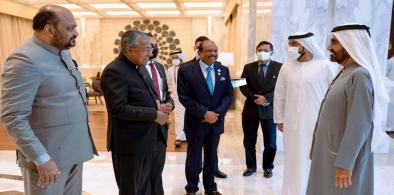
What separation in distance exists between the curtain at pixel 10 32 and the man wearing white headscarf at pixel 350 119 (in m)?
9.46

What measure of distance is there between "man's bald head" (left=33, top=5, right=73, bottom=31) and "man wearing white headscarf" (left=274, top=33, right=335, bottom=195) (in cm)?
196

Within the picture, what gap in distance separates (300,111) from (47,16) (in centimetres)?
210

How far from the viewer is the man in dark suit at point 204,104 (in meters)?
2.91

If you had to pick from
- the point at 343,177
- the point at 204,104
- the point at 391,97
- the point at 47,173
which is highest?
the point at 204,104

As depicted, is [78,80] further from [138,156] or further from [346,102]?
[346,102]

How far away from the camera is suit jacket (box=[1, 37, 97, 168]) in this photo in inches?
58.5

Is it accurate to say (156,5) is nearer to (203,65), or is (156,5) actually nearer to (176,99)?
(176,99)

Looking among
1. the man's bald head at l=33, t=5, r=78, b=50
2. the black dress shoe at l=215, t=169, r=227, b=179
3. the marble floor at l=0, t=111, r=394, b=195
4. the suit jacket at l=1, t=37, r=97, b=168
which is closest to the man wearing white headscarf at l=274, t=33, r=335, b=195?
the marble floor at l=0, t=111, r=394, b=195

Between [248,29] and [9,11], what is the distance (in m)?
7.54

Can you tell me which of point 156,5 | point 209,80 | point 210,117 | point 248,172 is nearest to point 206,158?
point 210,117

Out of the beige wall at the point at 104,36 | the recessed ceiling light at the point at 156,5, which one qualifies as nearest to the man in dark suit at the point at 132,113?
the recessed ceiling light at the point at 156,5

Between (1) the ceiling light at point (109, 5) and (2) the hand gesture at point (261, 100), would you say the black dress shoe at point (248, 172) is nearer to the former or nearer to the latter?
(2) the hand gesture at point (261, 100)

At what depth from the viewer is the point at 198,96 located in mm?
2955

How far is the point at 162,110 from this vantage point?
221cm
